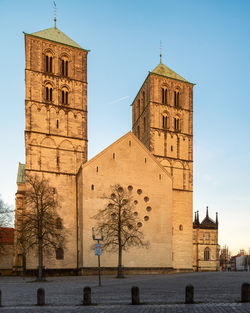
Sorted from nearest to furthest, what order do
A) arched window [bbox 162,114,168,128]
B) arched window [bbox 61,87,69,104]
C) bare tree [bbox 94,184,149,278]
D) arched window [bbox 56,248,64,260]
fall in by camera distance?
bare tree [bbox 94,184,149,278] → arched window [bbox 56,248,64,260] → arched window [bbox 61,87,69,104] → arched window [bbox 162,114,168,128]

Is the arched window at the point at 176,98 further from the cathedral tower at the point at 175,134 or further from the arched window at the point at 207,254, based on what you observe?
the arched window at the point at 207,254

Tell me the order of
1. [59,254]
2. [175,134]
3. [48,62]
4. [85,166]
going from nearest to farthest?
[59,254], [85,166], [48,62], [175,134]

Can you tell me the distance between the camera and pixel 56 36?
151 ft

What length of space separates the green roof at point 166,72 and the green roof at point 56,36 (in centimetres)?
1248

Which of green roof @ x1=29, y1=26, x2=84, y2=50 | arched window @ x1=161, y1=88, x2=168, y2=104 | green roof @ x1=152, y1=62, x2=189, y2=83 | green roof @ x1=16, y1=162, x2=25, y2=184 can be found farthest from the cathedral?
green roof @ x1=16, y1=162, x2=25, y2=184

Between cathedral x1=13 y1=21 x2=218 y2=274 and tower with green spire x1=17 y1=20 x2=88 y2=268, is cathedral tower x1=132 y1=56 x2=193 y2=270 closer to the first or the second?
cathedral x1=13 y1=21 x2=218 y2=274

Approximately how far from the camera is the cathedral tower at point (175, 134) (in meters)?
45.3

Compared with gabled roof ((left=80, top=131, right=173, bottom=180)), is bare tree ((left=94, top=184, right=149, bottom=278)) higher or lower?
lower

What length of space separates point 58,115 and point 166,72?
19.1m

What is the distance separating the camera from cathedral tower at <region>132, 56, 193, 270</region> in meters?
45.3

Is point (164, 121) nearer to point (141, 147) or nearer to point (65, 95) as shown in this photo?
point (141, 147)

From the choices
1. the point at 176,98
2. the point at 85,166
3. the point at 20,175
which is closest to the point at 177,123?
the point at 176,98

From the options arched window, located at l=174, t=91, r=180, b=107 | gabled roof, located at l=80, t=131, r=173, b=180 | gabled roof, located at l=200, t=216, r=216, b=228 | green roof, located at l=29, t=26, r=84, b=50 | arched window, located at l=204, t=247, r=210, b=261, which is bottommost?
arched window, located at l=204, t=247, r=210, b=261

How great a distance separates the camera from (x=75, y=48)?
4556 cm
